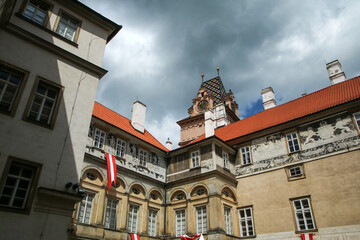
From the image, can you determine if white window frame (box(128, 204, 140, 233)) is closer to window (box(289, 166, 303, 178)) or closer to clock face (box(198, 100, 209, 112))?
window (box(289, 166, 303, 178))

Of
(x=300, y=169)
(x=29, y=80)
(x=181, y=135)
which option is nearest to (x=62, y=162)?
(x=29, y=80)

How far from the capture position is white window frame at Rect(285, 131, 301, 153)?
1817cm

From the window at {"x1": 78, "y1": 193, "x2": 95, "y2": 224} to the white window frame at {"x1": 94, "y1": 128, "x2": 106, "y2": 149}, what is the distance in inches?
114

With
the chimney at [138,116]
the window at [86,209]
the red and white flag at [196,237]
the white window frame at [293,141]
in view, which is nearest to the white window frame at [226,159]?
the white window frame at [293,141]

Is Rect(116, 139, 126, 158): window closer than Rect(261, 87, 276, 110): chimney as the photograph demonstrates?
Yes

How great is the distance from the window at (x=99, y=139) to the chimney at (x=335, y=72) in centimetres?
1821

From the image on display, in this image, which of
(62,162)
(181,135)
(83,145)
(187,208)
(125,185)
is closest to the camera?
(62,162)

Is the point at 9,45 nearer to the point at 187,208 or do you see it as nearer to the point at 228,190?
the point at 187,208

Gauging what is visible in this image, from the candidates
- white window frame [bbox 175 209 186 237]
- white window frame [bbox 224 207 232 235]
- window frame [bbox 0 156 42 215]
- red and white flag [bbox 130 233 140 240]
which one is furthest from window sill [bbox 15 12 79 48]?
white window frame [bbox 224 207 232 235]

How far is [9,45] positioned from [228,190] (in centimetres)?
1504

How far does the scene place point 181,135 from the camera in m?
42.7

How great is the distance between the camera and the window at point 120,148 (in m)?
18.2

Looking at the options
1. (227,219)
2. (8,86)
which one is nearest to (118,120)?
(227,219)

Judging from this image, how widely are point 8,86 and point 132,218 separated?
11.3 metres
